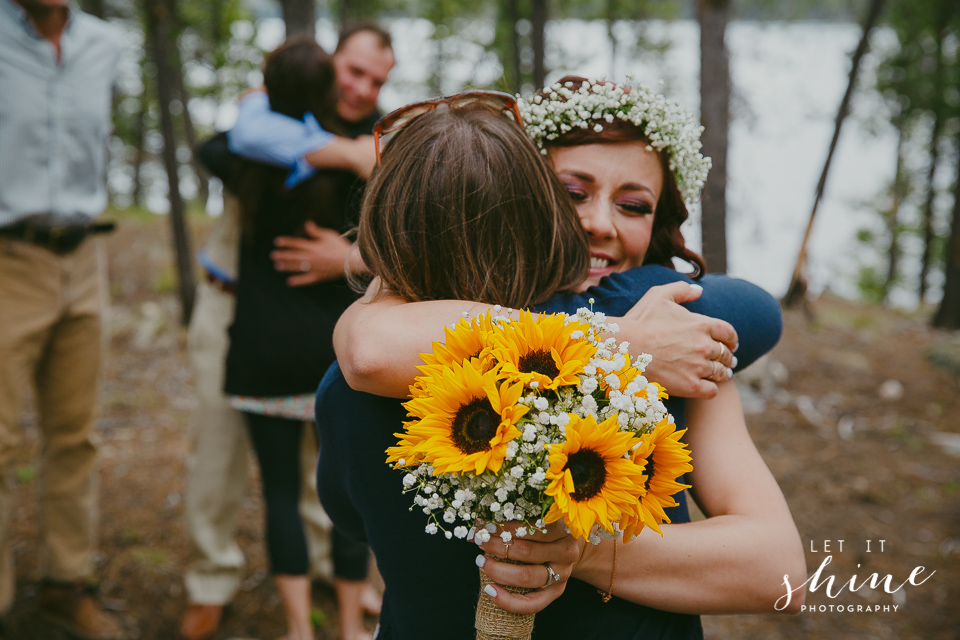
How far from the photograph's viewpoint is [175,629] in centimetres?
362

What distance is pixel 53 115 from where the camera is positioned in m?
3.30

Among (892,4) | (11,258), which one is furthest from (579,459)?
(892,4)

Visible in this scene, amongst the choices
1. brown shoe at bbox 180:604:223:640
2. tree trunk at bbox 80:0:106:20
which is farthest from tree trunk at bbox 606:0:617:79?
brown shoe at bbox 180:604:223:640

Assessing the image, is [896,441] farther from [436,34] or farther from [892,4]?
[436,34]

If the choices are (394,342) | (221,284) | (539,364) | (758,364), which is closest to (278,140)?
(221,284)

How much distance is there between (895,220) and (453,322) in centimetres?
2389

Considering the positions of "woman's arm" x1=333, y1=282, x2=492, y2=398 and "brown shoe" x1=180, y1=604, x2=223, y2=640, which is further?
"brown shoe" x1=180, y1=604, x2=223, y2=640

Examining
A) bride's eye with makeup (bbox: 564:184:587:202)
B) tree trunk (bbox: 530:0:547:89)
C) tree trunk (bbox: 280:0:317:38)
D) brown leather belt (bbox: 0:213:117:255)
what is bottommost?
brown leather belt (bbox: 0:213:117:255)

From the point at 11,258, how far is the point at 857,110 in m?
21.8

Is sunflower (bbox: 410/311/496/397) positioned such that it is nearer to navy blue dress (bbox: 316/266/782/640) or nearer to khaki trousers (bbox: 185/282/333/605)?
navy blue dress (bbox: 316/266/782/640)

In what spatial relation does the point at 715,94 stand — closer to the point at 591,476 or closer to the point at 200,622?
the point at 591,476

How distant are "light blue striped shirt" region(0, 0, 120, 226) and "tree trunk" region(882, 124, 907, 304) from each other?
2120cm

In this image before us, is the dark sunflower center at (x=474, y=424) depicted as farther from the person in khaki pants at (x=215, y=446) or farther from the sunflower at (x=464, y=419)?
the person in khaki pants at (x=215, y=446)

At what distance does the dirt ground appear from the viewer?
13.0ft
